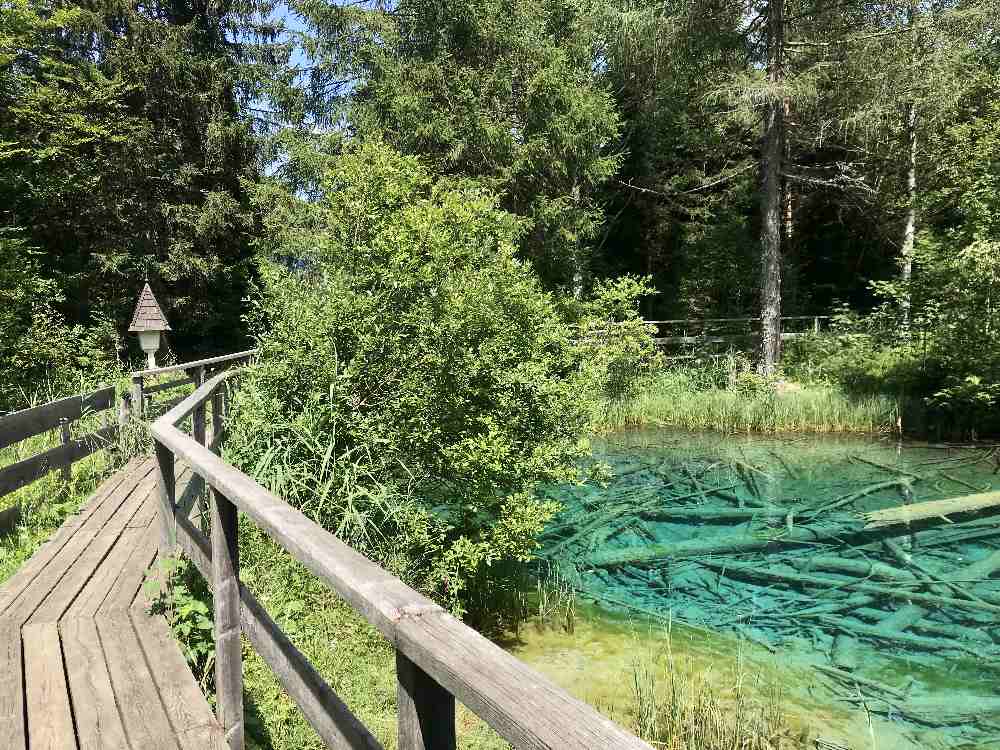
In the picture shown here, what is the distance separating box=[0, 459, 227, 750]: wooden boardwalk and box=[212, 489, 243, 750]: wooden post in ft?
0.21

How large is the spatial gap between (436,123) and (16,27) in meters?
8.80

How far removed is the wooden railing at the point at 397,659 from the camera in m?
0.91

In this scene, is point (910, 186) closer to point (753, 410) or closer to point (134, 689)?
point (753, 410)

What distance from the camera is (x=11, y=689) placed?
2.62m

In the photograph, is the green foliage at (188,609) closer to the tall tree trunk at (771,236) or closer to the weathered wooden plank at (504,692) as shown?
the weathered wooden plank at (504,692)

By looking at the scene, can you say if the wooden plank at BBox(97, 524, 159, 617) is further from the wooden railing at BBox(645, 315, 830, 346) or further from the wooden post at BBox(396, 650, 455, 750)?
the wooden railing at BBox(645, 315, 830, 346)

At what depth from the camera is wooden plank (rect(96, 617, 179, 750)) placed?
7.63 feet

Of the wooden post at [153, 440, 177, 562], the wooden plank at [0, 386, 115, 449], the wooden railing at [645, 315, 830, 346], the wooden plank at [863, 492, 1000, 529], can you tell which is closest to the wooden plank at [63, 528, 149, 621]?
the wooden post at [153, 440, 177, 562]

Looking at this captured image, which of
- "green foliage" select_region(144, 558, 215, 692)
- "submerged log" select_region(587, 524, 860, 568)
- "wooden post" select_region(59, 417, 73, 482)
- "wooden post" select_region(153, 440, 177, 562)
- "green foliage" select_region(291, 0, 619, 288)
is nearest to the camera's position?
"green foliage" select_region(144, 558, 215, 692)

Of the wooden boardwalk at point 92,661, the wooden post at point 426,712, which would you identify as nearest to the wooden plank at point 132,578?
the wooden boardwalk at point 92,661

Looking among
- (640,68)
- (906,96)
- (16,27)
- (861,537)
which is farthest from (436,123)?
(861,537)

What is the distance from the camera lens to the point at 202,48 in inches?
949

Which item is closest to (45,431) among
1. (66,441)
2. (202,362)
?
(66,441)

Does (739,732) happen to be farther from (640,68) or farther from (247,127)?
(247,127)
